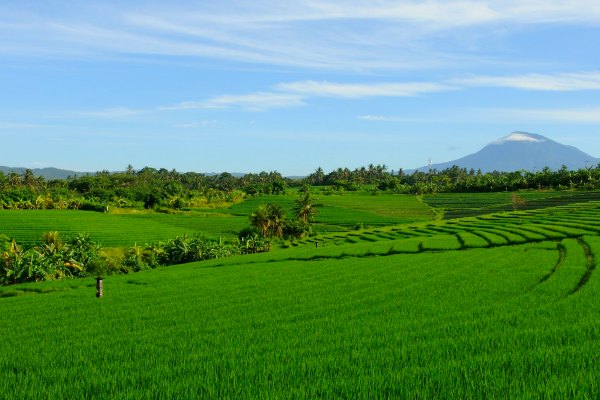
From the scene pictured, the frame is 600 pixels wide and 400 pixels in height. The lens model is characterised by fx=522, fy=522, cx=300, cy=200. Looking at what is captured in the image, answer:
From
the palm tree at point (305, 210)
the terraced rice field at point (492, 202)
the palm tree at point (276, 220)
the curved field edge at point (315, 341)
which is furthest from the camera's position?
the terraced rice field at point (492, 202)

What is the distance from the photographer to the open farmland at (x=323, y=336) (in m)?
8.35

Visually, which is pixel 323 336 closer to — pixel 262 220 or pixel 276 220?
pixel 262 220

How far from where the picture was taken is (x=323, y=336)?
1227 centimetres

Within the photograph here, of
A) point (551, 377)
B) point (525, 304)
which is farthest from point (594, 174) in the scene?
point (551, 377)

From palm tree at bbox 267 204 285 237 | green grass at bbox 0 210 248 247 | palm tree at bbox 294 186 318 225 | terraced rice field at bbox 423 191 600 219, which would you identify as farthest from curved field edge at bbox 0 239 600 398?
terraced rice field at bbox 423 191 600 219

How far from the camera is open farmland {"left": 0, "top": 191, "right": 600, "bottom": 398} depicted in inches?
329

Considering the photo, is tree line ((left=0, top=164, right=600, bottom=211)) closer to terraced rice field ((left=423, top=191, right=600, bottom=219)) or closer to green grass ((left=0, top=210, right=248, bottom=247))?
green grass ((left=0, top=210, right=248, bottom=247))

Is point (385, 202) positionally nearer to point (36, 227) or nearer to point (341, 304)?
point (36, 227)

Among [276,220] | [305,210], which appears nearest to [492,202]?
[305,210]

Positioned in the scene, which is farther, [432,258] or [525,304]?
[432,258]

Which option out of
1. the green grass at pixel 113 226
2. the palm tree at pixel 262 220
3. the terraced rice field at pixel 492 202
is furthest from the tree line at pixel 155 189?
the palm tree at pixel 262 220

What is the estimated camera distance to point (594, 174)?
124812 millimetres

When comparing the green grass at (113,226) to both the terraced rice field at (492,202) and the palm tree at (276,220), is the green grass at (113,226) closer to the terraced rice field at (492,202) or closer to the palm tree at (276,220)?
the palm tree at (276,220)

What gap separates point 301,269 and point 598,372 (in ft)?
73.2
